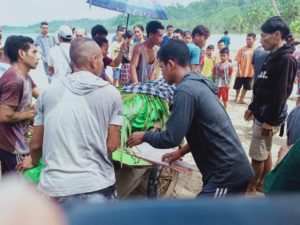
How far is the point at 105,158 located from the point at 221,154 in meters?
0.75

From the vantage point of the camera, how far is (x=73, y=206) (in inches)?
31.3

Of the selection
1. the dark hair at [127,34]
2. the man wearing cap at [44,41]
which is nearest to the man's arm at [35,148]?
the dark hair at [127,34]

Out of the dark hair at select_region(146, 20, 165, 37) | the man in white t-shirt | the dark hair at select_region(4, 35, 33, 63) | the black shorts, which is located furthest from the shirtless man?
the black shorts

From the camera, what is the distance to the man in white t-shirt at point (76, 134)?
7.48 feet

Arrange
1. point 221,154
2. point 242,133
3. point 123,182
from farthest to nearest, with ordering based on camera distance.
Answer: point 242,133, point 123,182, point 221,154

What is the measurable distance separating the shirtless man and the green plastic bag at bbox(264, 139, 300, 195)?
3.62m

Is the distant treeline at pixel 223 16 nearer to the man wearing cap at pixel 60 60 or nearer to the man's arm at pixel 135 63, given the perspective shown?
the man's arm at pixel 135 63

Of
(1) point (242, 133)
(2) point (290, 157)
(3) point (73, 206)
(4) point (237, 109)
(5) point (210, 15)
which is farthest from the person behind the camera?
(5) point (210, 15)

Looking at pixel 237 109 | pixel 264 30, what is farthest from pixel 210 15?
pixel 264 30

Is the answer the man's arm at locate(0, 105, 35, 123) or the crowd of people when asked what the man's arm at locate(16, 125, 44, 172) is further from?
the man's arm at locate(0, 105, 35, 123)

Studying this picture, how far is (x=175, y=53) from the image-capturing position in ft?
8.43

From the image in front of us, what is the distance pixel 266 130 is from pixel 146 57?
2058 mm

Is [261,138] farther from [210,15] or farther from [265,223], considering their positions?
[210,15]

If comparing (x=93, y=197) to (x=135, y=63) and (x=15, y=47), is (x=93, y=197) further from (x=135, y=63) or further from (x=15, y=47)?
(x=135, y=63)
